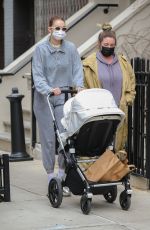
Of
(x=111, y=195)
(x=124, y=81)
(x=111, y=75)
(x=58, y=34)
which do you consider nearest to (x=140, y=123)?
(x=124, y=81)

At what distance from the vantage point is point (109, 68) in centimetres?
753

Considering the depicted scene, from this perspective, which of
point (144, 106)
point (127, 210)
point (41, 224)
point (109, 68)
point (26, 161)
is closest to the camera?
point (41, 224)

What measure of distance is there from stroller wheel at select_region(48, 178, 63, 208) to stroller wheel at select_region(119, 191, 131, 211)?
661 mm

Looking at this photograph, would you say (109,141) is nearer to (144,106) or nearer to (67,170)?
(67,170)

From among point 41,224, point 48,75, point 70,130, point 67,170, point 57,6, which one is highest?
point 57,6

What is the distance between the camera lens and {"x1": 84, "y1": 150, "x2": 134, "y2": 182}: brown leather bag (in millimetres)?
6859

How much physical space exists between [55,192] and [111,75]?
1501mm

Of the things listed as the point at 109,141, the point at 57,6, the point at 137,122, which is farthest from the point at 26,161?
the point at 57,6

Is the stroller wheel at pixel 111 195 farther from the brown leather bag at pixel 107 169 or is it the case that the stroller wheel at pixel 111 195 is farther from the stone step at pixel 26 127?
the stone step at pixel 26 127

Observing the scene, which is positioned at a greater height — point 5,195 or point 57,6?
point 57,6

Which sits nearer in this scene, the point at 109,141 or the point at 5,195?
the point at 109,141

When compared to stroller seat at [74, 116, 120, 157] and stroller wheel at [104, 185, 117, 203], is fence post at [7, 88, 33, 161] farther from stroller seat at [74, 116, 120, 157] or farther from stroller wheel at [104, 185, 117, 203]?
stroller seat at [74, 116, 120, 157]

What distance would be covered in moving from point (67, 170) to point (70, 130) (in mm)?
486

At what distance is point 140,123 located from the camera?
26.5 feet
